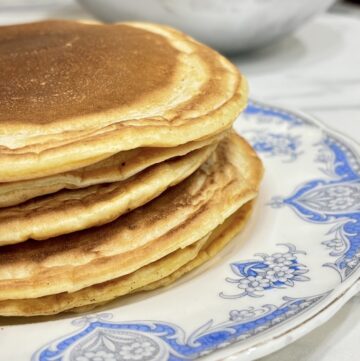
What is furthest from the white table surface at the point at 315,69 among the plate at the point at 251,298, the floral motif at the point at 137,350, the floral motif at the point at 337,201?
the floral motif at the point at 137,350

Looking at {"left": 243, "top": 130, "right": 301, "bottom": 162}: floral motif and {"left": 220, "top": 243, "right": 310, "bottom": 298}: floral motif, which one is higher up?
{"left": 220, "top": 243, "right": 310, "bottom": 298}: floral motif

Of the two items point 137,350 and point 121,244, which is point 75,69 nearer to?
point 121,244

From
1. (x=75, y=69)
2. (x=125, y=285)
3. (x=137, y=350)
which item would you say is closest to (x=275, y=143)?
(x=75, y=69)

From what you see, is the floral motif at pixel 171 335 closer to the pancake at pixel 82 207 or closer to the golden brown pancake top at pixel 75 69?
the pancake at pixel 82 207

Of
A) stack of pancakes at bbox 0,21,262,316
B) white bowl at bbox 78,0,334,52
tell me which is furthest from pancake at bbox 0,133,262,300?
white bowl at bbox 78,0,334,52

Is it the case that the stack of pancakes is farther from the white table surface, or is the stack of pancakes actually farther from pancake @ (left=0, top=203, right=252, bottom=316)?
the white table surface
